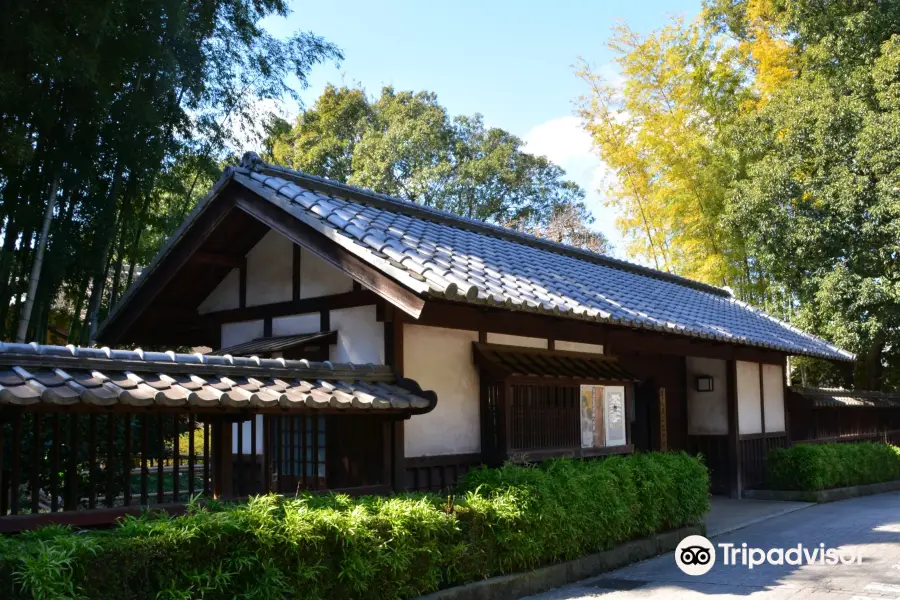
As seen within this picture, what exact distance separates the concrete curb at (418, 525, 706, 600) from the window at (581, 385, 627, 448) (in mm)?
1376

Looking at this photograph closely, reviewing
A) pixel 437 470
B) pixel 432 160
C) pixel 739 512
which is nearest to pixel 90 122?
pixel 437 470

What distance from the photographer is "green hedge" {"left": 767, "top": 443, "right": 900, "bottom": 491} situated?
14.4m

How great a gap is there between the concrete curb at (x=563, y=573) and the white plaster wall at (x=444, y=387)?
1.71 m

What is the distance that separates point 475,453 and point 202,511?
4160 mm

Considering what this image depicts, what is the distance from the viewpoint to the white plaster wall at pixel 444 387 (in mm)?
8508

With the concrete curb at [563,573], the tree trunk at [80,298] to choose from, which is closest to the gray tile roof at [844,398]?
the concrete curb at [563,573]

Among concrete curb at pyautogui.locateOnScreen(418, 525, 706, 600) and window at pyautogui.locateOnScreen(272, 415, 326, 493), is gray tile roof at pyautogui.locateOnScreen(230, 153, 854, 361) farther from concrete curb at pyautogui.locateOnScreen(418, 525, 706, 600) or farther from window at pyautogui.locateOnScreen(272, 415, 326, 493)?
concrete curb at pyautogui.locateOnScreen(418, 525, 706, 600)

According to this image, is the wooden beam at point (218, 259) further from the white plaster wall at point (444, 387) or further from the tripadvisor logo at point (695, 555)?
the tripadvisor logo at point (695, 555)

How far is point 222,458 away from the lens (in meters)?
6.93

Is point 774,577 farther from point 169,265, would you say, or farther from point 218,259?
point 169,265

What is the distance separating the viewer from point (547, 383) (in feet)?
31.2

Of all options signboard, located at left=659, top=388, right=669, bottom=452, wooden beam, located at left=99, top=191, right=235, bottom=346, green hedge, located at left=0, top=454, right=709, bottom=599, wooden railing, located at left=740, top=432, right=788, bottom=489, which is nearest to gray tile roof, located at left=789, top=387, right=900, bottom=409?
wooden railing, located at left=740, top=432, right=788, bottom=489

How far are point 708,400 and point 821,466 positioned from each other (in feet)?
7.29

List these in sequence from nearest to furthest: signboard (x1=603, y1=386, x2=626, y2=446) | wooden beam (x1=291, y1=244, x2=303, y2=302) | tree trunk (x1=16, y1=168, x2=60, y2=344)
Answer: wooden beam (x1=291, y1=244, x2=303, y2=302)
tree trunk (x1=16, y1=168, x2=60, y2=344)
signboard (x1=603, y1=386, x2=626, y2=446)
